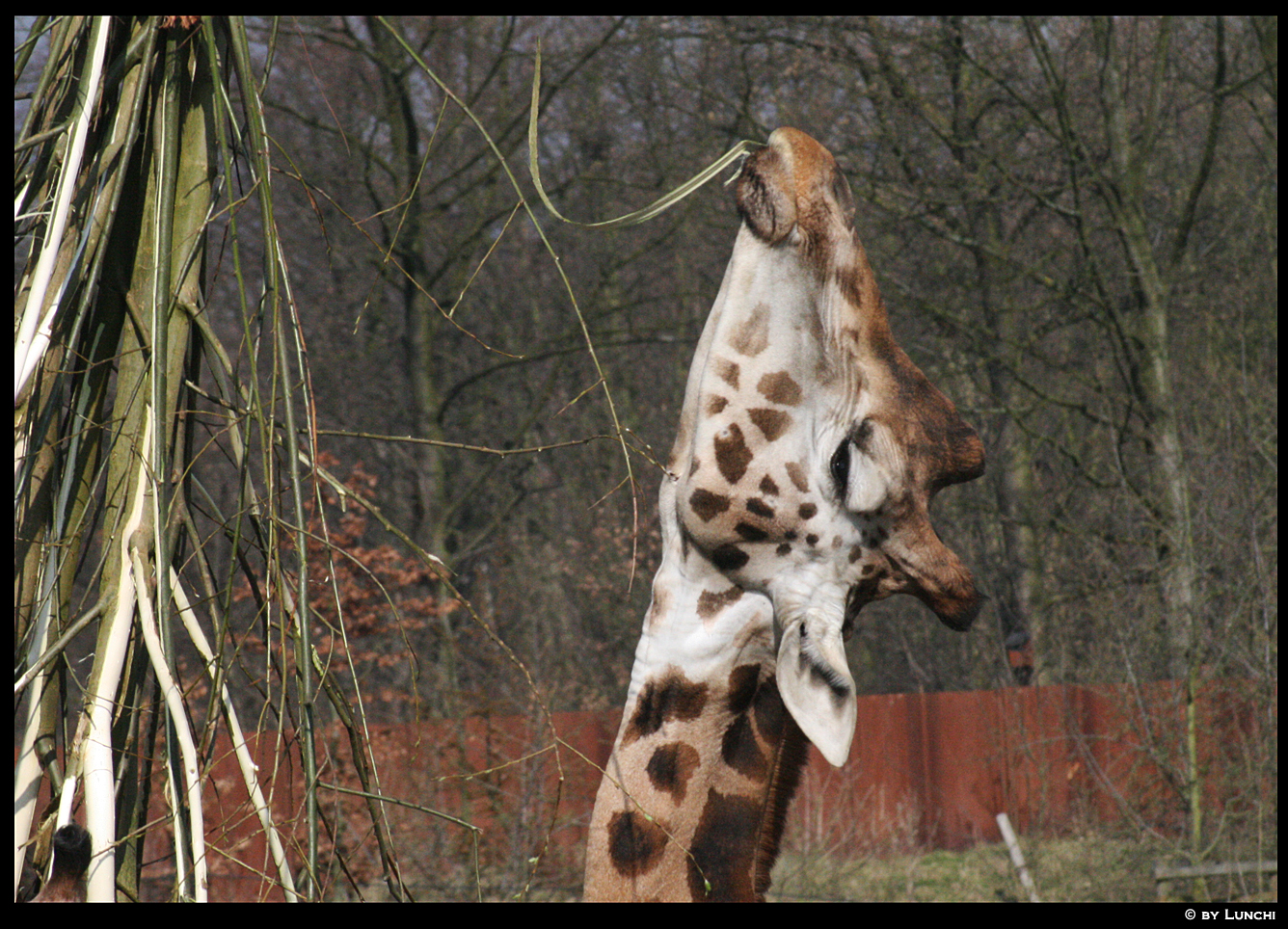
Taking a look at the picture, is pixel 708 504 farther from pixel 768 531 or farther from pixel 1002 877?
pixel 1002 877

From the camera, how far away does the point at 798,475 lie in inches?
55.0

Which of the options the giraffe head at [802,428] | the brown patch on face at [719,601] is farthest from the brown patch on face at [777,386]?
the brown patch on face at [719,601]

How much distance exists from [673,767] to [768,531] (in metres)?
0.33

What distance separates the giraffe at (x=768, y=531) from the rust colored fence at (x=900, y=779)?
5.41m

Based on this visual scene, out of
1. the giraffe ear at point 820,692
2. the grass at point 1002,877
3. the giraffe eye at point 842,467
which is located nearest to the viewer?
the giraffe ear at point 820,692

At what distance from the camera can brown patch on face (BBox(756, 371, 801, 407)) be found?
138 centimetres

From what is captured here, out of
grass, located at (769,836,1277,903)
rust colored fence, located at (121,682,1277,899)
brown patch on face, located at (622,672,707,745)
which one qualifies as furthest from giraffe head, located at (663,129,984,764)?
grass, located at (769,836,1277,903)

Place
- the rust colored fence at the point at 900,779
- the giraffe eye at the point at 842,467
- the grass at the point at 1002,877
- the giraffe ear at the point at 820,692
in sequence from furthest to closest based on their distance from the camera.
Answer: the grass at the point at 1002,877 → the rust colored fence at the point at 900,779 → the giraffe eye at the point at 842,467 → the giraffe ear at the point at 820,692

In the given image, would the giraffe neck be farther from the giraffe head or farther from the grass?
the grass

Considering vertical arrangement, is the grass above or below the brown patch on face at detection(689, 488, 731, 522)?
below

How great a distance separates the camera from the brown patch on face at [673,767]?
4.74 ft

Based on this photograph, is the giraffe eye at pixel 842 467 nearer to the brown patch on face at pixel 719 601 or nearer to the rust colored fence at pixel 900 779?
the brown patch on face at pixel 719 601

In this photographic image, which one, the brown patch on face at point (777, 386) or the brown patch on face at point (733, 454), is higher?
the brown patch on face at point (777, 386)

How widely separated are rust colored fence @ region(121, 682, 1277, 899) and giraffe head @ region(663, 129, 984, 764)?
5578mm
